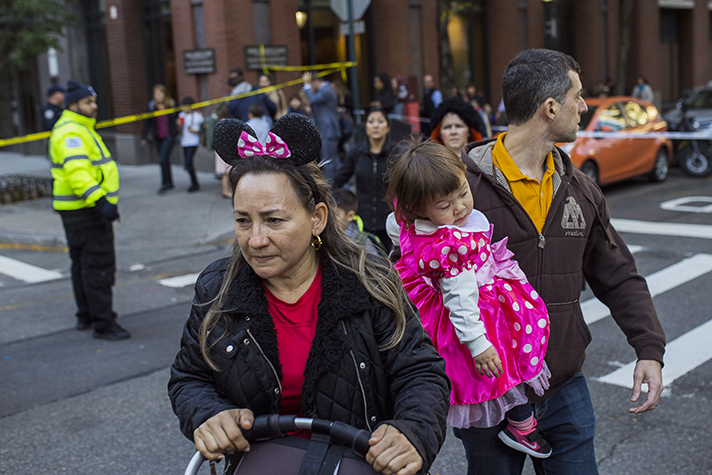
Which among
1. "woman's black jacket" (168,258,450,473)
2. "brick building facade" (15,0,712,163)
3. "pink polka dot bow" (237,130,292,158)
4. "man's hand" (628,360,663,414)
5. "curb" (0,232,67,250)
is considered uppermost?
"brick building facade" (15,0,712,163)

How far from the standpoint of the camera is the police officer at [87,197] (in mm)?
6582

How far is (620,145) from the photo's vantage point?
43.8 feet

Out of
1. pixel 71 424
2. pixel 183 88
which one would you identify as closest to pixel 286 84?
pixel 183 88

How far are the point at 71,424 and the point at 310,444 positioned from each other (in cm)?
351

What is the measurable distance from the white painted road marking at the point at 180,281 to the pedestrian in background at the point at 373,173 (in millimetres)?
2890

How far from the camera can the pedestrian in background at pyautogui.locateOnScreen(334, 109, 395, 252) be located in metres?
6.56

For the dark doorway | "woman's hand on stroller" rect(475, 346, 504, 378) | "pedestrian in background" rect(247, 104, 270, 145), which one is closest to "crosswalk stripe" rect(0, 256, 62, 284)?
"pedestrian in background" rect(247, 104, 270, 145)

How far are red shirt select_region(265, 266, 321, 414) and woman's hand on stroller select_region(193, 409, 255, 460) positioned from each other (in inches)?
7.6

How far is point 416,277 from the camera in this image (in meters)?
2.69

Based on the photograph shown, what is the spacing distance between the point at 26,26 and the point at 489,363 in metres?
15.0

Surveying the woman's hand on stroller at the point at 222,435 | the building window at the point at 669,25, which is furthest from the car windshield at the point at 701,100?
the woman's hand on stroller at the point at 222,435

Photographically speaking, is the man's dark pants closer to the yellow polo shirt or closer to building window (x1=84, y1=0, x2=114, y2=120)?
the yellow polo shirt

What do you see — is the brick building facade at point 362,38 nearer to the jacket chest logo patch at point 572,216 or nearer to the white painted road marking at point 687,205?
the white painted road marking at point 687,205

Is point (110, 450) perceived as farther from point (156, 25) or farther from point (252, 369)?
point (156, 25)
